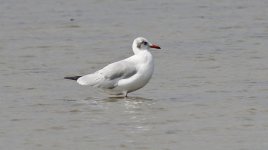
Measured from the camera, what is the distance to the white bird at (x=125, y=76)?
13.3 metres

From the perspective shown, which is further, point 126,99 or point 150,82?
point 150,82

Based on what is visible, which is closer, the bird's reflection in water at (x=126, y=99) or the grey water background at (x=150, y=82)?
the grey water background at (x=150, y=82)

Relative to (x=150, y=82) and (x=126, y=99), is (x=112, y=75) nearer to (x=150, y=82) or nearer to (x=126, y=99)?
(x=126, y=99)

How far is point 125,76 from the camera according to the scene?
13.5m

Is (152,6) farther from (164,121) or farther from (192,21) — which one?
(164,121)

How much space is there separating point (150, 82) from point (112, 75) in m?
1.07

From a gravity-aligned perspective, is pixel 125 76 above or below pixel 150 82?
above

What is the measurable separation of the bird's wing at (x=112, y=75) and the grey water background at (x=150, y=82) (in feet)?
0.66

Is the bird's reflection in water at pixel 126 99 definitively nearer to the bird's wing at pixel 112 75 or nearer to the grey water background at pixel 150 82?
the grey water background at pixel 150 82

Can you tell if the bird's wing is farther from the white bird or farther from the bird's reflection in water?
the bird's reflection in water

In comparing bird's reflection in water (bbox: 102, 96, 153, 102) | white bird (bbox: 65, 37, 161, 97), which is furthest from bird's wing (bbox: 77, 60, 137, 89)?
bird's reflection in water (bbox: 102, 96, 153, 102)

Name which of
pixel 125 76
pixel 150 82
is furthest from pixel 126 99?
pixel 150 82

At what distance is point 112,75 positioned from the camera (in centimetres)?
1352

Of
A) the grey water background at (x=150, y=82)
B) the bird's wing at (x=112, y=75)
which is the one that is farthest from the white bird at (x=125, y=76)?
the grey water background at (x=150, y=82)
